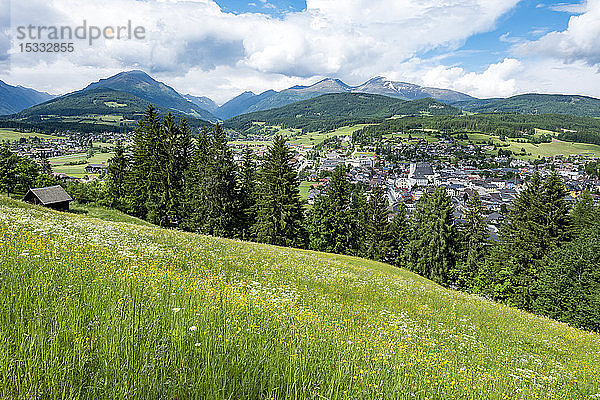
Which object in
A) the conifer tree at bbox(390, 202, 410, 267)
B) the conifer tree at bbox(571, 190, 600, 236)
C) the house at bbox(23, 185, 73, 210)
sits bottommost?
the conifer tree at bbox(390, 202, 410, 267)

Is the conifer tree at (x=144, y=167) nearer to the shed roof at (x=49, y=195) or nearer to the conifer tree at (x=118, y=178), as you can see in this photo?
the conifer tree at (x=118, y=178)

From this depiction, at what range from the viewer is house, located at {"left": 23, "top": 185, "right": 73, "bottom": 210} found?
129 feet

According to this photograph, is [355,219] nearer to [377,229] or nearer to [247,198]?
[377,229]

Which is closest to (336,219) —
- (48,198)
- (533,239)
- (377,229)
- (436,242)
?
(377,229)

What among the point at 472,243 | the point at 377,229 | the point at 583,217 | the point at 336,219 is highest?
the point at 583,217

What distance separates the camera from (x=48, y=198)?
40.0 m

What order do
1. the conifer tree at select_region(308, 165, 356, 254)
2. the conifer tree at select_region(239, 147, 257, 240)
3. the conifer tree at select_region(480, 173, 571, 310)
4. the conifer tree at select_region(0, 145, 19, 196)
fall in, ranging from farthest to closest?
the conifer tree at select_region(0, 145, 19, 196) → the conifer tree at select_region(308, 165, 356, 254) → the conifer tree at select_region(239, 147, 257, 240) → the conifer tree at select_region(480, 173, 571, 310)

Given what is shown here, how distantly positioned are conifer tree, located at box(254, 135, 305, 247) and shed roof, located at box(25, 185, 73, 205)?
86.5 ft

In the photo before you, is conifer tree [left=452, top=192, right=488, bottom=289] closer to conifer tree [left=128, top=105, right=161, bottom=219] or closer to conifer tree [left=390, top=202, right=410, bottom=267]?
conifer tree [left=390, top=202, right=410, bottom=267]

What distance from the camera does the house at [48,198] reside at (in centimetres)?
3938

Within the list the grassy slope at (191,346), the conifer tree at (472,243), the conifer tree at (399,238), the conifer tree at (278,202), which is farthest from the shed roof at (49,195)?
the conifer tree at (472,243)

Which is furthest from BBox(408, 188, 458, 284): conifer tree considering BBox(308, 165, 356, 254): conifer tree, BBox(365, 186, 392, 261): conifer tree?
BBox(308, 165, 356, 254): conifer tree

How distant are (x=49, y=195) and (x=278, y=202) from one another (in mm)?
30440

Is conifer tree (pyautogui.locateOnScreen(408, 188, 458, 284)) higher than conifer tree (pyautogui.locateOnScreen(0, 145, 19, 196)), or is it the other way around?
conifer tree (pyautogui.locateOnScreen(0, 145, 19, 196))
